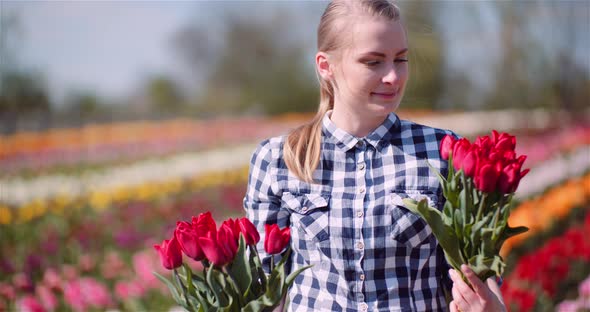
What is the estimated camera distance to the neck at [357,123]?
1353mm

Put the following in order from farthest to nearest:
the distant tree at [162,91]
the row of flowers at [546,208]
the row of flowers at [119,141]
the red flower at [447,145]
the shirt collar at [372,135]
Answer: the distant tree at [162,91] < the row of flowers at [119,141] < the row of flowers at [546,208] < the shirt collar at [372,135] < the red flower at [447,145]

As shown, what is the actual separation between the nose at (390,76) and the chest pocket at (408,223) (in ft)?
0.77

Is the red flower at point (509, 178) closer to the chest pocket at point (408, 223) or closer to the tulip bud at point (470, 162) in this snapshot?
the tulip bud at point (470, 162)

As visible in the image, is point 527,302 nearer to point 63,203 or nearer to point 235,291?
point 235,291

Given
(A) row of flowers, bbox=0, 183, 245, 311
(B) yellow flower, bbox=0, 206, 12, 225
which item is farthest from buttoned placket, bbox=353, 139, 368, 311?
(B) yellow flower, bbox=0, 206, 12, 225

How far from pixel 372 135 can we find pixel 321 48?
9.3 inches

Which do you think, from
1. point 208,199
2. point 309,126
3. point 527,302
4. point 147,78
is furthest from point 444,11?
point 147,78

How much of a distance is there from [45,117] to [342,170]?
32.1 feet

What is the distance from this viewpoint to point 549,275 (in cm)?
301

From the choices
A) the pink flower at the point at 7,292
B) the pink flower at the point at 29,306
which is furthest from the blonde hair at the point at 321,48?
the pink flower at the point at 7,292

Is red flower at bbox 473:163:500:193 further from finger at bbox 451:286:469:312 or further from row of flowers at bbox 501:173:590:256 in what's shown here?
row of flowers at bbox 501:173:590:256

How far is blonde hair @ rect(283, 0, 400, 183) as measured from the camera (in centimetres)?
127

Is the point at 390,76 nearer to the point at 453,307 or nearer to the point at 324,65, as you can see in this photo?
the point at 324,65

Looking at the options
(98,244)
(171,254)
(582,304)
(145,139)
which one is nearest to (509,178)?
(171,254)
